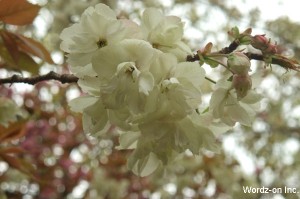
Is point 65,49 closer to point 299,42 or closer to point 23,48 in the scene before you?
point 23,48

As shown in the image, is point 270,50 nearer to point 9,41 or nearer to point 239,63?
point 239,63

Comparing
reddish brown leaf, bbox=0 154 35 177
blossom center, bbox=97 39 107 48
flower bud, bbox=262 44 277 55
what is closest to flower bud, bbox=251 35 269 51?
flower bud, bbox=262 44 277 55

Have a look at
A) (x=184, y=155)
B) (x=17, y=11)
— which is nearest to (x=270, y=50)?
(x=17, y=11)

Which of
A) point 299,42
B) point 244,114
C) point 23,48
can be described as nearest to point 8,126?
point 23,48

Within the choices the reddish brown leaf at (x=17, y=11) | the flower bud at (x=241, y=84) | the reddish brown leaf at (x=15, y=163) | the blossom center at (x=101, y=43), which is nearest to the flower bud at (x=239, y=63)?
the flower bud at (x=241, y=84)

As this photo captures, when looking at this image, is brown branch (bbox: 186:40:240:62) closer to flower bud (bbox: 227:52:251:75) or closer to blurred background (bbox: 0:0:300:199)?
flower bud (bbox: 227:52:251:75)

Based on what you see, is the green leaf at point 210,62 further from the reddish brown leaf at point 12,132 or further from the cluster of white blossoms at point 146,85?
the reddish brown leaf at point 12,132
